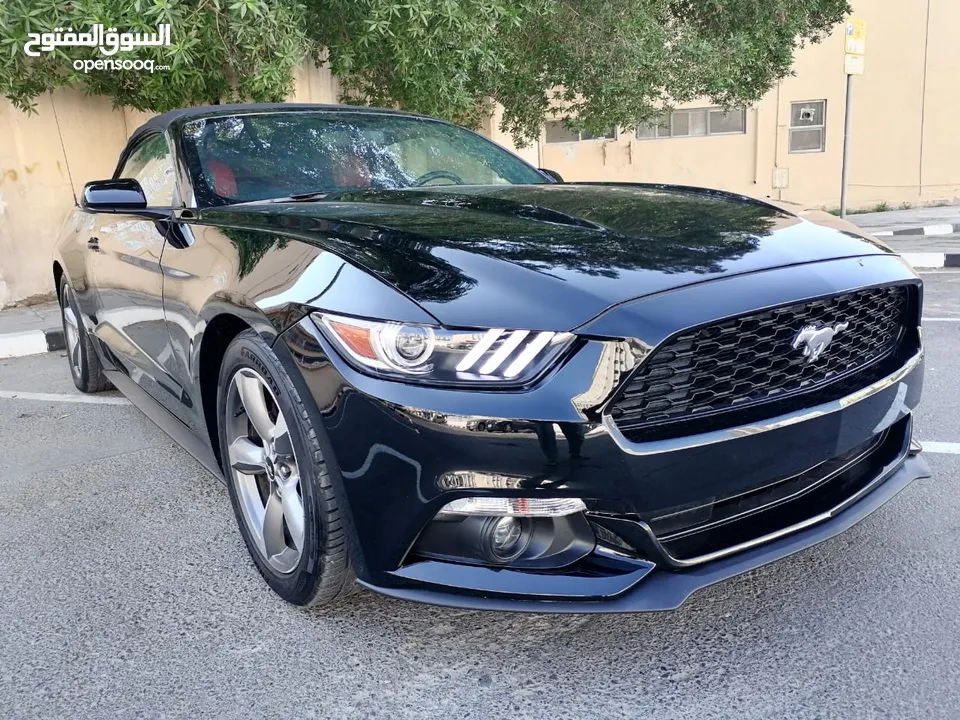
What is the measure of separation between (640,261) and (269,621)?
4.50ft

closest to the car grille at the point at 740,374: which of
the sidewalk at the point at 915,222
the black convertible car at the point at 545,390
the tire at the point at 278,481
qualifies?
the black convertible car at the point at 545,390

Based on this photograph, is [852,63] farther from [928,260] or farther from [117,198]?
[117,198]

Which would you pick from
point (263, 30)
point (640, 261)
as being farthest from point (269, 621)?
point (263, 30)

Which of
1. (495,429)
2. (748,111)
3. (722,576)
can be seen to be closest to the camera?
(495,429)

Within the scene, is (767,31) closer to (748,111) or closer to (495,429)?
(748,111)

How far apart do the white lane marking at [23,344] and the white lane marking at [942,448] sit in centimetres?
603

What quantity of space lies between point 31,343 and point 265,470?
4.97 metres

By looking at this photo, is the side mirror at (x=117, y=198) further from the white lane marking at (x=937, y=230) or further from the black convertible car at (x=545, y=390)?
the white lane marking at (x=937, y=230)

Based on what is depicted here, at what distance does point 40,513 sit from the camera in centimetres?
312

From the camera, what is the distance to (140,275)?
10.0 feet

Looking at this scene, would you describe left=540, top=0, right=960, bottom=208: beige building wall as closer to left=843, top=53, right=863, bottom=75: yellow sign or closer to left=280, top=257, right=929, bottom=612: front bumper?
left=843, top=53, right=863, bottom=75: yellow sign

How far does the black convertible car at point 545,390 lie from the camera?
69.1 inches

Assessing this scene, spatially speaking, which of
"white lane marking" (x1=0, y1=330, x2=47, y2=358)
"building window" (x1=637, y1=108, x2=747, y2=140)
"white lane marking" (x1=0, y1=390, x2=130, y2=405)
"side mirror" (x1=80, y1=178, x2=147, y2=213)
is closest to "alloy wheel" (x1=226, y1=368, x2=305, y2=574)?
"side mirror" (x1=80, y1=178, x2=147, y2=213)

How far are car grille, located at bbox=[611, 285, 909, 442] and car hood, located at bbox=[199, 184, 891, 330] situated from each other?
0.45 feet
